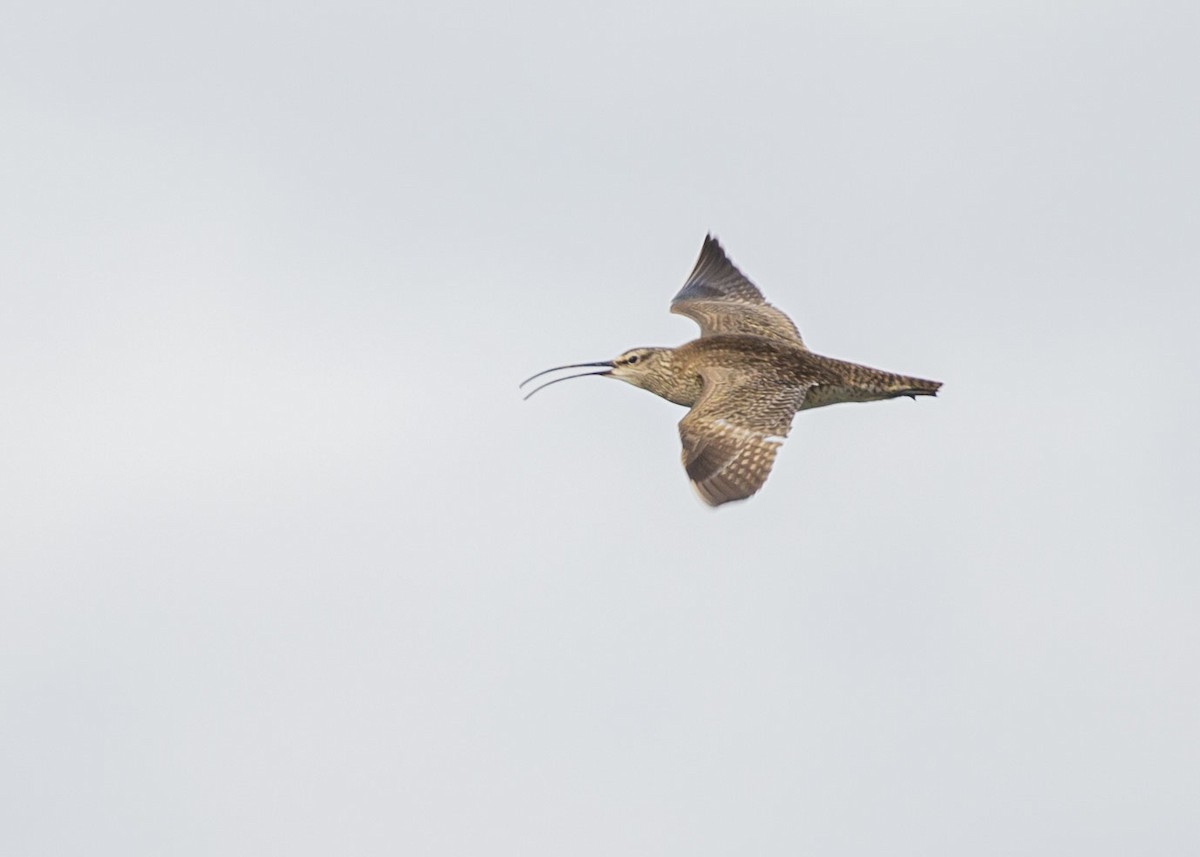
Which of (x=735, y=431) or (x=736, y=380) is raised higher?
(x=736, y=380)

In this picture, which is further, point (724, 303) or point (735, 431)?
point (724, 303)

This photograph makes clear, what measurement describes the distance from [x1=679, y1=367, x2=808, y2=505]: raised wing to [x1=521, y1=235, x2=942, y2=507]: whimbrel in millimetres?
14

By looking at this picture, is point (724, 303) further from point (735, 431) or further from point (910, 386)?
point (735, 431)

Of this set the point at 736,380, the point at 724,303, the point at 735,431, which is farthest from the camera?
the point at 724,303

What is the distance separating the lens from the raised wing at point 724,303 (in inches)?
1508

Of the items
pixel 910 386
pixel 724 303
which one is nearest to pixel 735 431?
pixel 910 386

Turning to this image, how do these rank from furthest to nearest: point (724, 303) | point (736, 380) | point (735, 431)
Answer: point (724, 303)
point (736, 380)
point (735, 431)

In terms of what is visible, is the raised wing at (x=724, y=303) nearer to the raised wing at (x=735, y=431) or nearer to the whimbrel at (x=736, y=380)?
the whimbrel at (x=736, y=380)

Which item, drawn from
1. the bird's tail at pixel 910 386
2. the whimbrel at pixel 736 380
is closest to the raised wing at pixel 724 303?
the whimbrel at pixel 736 380

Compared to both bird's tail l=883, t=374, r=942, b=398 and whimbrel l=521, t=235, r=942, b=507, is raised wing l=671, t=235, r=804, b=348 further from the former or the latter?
bird's tail l=883, t=374, r=942, b=398

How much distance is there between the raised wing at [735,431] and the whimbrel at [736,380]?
1cm

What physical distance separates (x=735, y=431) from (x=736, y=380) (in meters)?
2.35

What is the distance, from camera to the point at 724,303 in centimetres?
3994

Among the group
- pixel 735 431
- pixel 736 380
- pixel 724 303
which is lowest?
pixel 735 431
